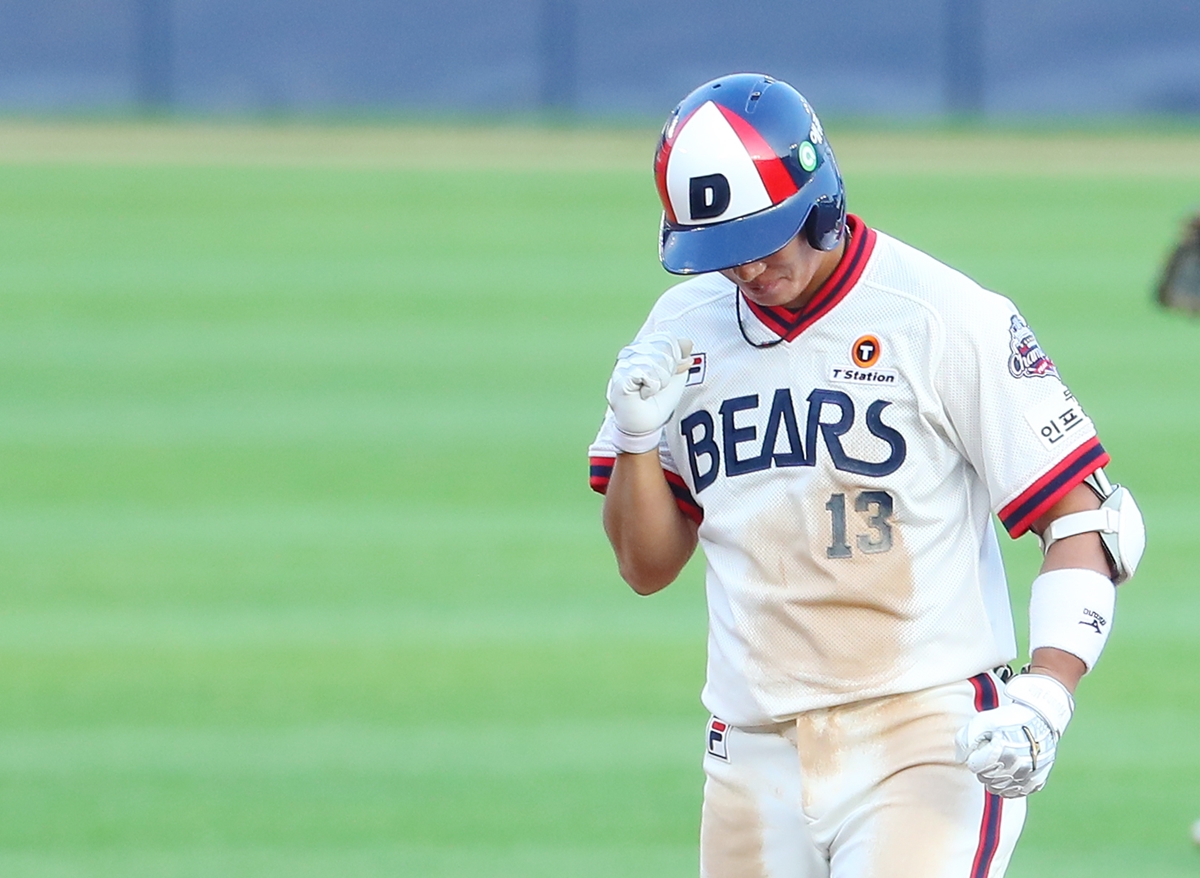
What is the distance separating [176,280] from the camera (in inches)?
637

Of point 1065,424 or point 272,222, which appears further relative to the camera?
point 272,222

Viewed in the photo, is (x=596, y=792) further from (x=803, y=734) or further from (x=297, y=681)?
(x=803, y=734)

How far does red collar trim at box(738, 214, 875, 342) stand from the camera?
375 centimetres

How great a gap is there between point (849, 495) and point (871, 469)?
0.06 metres

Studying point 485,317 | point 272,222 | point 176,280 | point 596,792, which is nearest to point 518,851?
point 596,792

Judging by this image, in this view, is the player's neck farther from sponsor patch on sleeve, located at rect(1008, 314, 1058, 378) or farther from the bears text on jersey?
sponsor patch on sleeve, located at rect(1008, 314, 1058, 378)

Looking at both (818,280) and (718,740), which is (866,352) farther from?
(718,740)

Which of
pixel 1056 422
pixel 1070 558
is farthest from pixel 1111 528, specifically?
pixel 1056 422

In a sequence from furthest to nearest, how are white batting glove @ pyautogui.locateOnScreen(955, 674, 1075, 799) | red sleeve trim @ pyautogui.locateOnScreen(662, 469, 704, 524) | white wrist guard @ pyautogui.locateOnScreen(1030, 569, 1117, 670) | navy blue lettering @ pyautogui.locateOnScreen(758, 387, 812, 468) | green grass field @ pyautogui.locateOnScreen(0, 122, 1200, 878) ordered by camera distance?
green grass field @ pyautogui.locateOnScreen(0, 122, 1200, 878) → red sleeve trim @ pyautogui.locateOnScreen(662, 469, 704, 524) → navy blue lettering @ pyautogui.locateOnScreen(758, 387, 812, 468) → white wrist guard @ pyautogui.locateOnScreen(1030, 569, 1117, 670) → white batting glove @ pyautogui.locateOnScreen(955, 674, 1075, 799)

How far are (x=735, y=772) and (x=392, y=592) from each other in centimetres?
523

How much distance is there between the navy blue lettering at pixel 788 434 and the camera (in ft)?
12.2

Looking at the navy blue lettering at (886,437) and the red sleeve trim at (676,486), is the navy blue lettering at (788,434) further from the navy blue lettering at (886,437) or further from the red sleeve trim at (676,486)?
the red sleeve trim at (676,486)

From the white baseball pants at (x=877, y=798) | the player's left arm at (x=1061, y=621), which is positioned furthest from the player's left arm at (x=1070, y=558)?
the white baseball pants at (x=877, y=798)

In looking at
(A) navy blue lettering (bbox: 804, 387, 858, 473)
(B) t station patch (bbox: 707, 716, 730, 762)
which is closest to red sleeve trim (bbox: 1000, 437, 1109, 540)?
(A) navy blue lettering (bbox: 804, 387, 858, 473)
